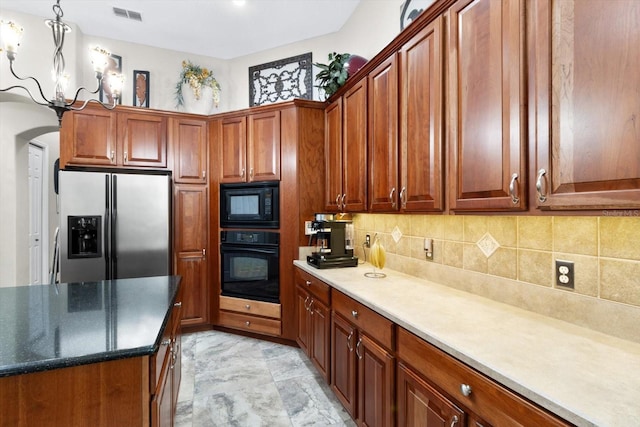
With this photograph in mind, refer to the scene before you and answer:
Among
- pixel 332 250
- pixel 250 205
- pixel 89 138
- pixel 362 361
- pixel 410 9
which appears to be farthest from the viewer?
pixel 250 205

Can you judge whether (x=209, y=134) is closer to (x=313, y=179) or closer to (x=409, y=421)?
(x=313, y=179)

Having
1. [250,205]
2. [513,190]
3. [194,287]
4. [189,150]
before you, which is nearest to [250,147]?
[250,205]

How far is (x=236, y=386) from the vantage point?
8.02 ft

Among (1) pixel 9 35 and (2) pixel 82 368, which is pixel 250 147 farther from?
(2) pixel 82 368

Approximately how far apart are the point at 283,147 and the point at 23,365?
2491mm

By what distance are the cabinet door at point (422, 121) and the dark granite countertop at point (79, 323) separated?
1399mm

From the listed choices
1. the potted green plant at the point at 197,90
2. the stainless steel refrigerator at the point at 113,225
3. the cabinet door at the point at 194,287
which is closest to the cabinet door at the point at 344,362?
the cabinet door at the point at 194,287

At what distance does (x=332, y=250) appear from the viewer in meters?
2.69

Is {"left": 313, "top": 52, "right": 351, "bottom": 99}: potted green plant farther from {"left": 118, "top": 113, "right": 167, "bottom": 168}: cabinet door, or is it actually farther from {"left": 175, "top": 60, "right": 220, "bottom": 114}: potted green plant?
{"left": 118, "top": 113, "right": 167, "bottom": 168}: cabinet door

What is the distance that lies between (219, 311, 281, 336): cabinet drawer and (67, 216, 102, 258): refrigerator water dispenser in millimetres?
1394

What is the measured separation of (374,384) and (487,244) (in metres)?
0.95

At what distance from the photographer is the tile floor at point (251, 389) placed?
6.81 ft

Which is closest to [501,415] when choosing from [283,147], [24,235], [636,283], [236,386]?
[636,283]

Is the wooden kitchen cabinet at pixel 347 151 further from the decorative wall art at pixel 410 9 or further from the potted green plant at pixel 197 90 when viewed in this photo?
the potted green plant at pixel 197 90
